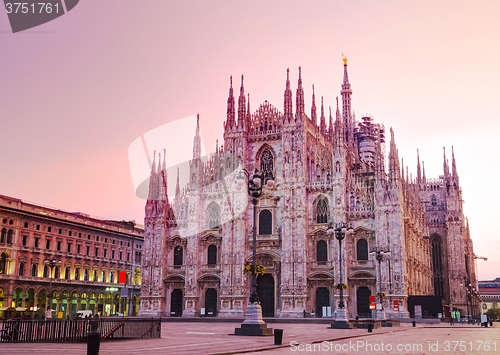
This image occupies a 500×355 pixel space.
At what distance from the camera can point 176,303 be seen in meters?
59.8

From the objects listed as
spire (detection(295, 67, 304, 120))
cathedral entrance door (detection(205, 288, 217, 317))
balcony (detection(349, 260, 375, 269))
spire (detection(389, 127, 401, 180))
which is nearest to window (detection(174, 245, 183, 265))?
A: cathedral entrance door (detection(205, 288, 217, 317))

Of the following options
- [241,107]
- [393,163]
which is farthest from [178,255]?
[393,163]

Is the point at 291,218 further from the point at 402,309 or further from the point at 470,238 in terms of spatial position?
the point at 470,238

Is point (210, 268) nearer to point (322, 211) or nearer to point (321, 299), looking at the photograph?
point (321, 299)

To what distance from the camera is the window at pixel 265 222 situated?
188 ft

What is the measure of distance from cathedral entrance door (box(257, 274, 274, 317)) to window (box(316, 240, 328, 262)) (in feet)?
18.6

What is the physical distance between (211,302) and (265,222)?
421 inches

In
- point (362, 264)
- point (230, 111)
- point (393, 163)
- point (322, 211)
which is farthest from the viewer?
point (230, 111)

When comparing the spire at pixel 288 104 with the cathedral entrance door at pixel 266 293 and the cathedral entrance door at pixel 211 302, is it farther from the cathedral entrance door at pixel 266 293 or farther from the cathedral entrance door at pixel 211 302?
the cathedral entrance door at pixel 211 302

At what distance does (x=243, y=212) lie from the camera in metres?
57.6

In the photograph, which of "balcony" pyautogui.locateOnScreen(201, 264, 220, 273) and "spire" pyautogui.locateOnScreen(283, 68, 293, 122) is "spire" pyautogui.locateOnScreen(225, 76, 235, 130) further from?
"balcony" pyautogui.locateOnScreen(201, 264, 220, 273)

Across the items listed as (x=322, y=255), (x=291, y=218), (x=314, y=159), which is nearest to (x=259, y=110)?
(x=314, y=159)

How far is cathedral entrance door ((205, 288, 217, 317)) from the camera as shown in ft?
189

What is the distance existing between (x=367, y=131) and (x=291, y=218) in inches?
1420
